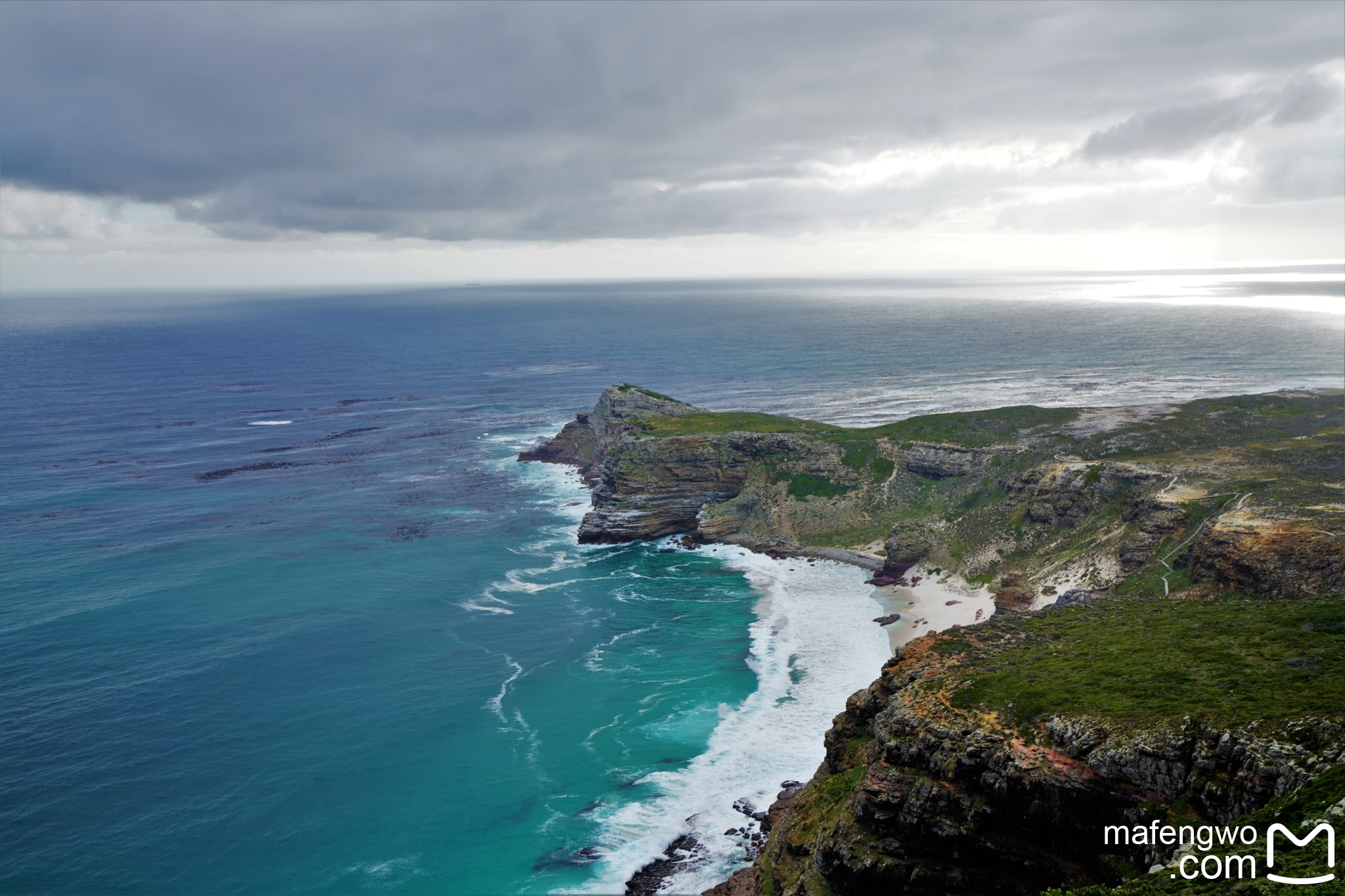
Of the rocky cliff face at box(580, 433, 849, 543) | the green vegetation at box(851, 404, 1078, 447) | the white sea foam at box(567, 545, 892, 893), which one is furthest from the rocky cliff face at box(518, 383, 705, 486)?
the white sea foam at box(567, 545, 892, 893)

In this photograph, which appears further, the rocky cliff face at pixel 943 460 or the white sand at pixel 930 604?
the rocky cliff face at pixel 943 460

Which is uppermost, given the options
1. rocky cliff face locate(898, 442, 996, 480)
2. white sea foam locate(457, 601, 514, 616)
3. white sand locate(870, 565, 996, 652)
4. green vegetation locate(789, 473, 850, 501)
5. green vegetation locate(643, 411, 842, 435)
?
green vegetation locate(643, 411, 842, 435)

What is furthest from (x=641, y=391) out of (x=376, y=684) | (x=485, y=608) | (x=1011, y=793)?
(x=1011, y=793)

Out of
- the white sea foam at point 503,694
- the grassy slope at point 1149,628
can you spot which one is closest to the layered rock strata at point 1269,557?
the grassy slope at point 1149,628

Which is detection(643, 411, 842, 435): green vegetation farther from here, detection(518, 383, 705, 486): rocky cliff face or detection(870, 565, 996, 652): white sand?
detection(870, 565, 996, 652): white sand

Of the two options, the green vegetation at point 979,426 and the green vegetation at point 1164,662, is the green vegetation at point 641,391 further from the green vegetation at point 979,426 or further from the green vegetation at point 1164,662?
the green vegetation at point 1164,662

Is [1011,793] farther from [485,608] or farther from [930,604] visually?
[485,608]
